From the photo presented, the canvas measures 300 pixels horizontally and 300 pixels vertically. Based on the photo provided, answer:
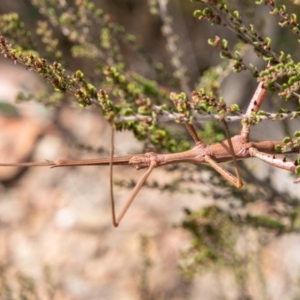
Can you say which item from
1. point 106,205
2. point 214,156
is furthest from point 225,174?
point 106,205

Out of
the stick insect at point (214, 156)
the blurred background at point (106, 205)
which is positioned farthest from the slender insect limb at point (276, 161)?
the blurred background at point (106, 205)

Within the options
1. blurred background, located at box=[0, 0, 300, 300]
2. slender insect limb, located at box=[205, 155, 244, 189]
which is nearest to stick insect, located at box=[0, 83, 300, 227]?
slender insect limb, located at box=[205, 155, 244, 189]

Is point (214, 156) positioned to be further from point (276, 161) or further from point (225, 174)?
point (276, 161)

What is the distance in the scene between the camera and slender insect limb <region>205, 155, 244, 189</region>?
1.14 m

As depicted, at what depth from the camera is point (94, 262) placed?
3.70m

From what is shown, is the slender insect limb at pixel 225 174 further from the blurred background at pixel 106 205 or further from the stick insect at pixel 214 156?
the blurred background at pixel 106 205

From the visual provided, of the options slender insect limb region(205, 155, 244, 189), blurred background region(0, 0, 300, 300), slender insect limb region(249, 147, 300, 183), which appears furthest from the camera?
blurred background region(0, 0, 300, 300)

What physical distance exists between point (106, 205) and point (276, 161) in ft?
10.3

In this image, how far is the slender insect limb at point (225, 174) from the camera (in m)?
1.14

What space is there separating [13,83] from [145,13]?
1.81 meters

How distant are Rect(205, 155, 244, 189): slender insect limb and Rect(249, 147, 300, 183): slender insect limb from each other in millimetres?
75

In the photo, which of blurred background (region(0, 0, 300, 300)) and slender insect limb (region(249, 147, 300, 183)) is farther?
blurred background (region(0, 0, 300, 300))

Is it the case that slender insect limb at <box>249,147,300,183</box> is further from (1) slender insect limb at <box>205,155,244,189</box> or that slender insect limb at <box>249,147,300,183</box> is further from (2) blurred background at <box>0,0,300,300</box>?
→ (2) blurred background at <box>0,0,300,300</box>

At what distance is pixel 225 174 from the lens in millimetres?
1168
